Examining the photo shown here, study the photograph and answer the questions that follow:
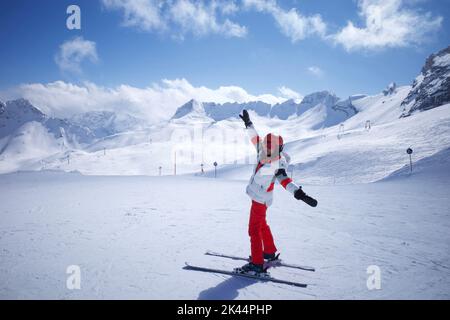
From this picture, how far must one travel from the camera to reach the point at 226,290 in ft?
12.8

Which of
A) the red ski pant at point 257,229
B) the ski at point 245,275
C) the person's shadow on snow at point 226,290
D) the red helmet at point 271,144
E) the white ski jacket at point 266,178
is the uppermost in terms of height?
the red helmet at point 271,144

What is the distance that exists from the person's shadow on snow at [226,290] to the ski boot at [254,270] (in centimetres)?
13

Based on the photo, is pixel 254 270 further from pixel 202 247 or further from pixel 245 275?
pixel 202 247

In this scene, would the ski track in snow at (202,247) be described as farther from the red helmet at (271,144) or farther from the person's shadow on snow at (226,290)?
the red helmet at (271,144)

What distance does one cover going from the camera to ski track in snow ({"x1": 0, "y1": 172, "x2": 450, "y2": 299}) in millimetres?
3844

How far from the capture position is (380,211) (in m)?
9.23

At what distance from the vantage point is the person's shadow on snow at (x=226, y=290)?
147 inches

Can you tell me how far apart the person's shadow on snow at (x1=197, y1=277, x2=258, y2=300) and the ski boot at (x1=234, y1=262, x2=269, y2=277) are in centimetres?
13

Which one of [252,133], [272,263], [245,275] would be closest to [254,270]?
[245,275]

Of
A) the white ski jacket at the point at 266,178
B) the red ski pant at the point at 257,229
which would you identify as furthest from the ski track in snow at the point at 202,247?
the white ski jacket at the point at 266,178

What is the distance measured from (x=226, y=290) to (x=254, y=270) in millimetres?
651

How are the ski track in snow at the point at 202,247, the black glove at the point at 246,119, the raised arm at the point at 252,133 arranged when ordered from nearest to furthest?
1. the ski track in snow at the point at 202,247
2. the raised arm at the point at 252,133
3. the black glove at the point at 246,119

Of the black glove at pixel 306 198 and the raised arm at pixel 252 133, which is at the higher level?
the raised arm at pixel 252 133

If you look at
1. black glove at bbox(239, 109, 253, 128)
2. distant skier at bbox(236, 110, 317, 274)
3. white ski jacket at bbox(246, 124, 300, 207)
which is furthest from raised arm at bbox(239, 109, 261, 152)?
white ski jacket at bbox(246, 124, 300, 207)
